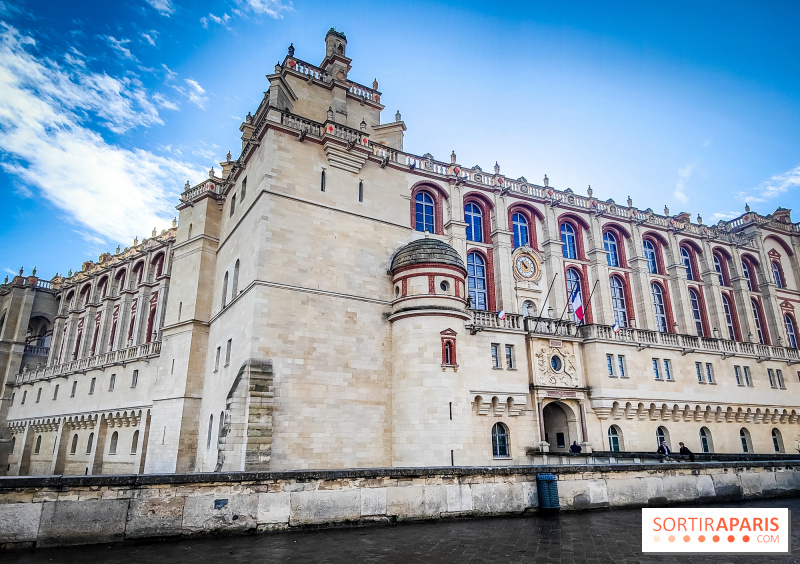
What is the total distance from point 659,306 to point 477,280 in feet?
53.0

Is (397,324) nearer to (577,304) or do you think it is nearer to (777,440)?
(577,304)

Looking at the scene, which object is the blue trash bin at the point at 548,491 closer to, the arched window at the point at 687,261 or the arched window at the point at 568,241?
the arched window at the point at 568,241

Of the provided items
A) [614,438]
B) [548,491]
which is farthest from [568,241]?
[548,491]

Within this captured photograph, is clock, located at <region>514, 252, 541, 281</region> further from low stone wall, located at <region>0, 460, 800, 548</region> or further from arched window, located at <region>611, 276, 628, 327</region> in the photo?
low stone wall, located at <region>0, 460, 800, 548</region>

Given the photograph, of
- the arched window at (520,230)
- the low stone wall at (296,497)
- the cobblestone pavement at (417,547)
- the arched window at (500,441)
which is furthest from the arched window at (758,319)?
the cobblestone pavement at (417,547)

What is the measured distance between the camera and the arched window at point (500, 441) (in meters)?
26.1

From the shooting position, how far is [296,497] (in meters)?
11.7

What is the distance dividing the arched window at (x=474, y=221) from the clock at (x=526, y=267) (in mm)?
2904

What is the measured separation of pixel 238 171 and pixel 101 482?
2394 centimetres

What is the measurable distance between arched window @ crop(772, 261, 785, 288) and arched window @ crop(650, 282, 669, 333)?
50.9 feet

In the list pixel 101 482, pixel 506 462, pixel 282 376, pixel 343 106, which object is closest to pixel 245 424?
pixel 282 376

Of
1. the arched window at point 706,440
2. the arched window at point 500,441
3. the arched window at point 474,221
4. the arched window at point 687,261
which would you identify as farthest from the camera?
the arched window at point 687,261

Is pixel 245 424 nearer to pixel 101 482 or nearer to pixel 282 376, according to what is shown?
pixel 282 376

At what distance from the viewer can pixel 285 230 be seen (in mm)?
24719
